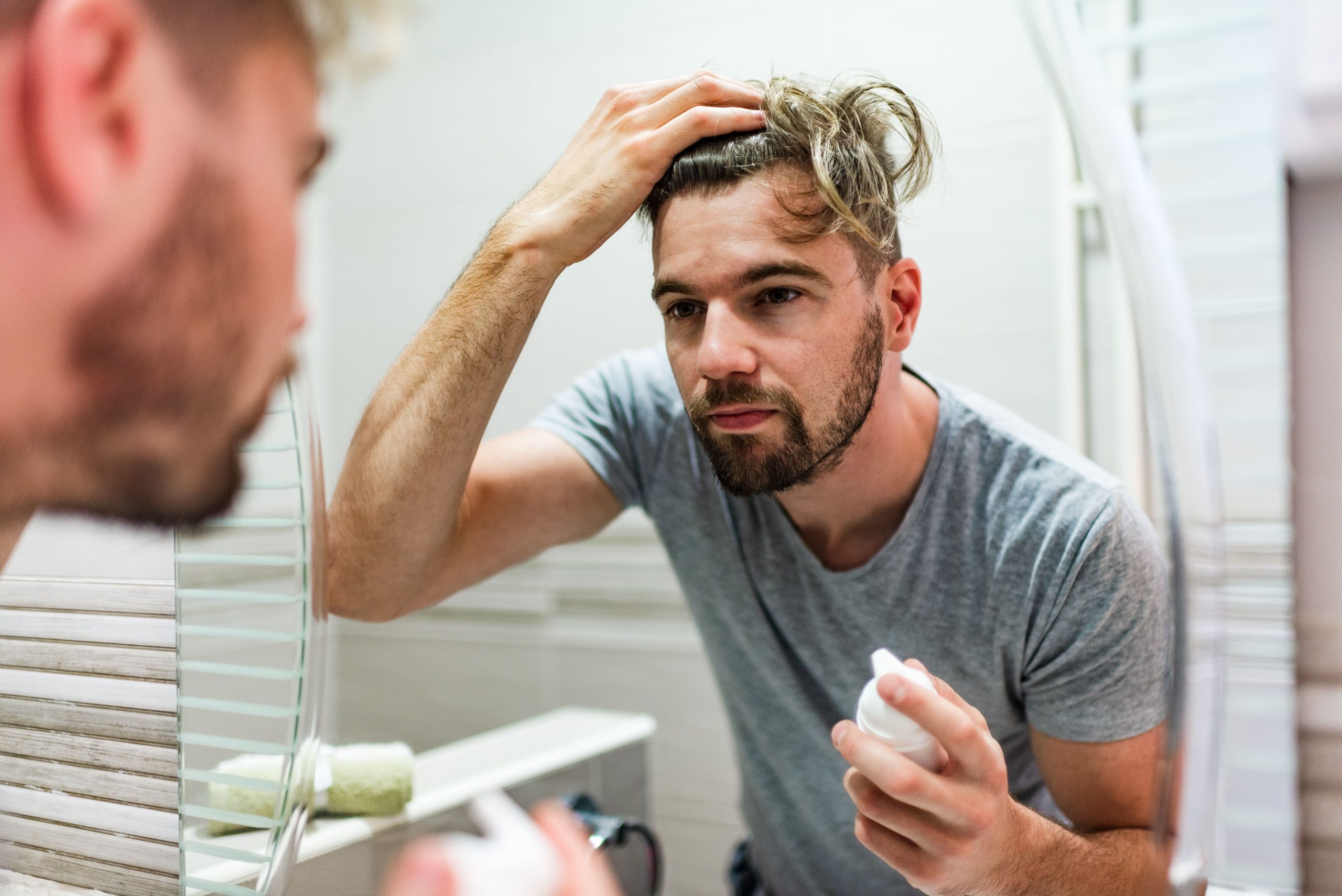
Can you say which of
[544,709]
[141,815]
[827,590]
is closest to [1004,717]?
[827,590]

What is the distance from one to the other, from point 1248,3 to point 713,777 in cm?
99

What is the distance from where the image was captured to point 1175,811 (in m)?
0.33

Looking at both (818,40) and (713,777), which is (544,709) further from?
(818,40)

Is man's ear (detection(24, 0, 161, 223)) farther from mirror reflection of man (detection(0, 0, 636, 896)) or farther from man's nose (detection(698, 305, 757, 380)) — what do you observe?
man's nose (detection(698, 305, 757, 380))

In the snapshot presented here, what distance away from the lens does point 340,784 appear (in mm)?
470

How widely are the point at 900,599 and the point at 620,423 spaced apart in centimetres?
27

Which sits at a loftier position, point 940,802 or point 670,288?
point 670,288

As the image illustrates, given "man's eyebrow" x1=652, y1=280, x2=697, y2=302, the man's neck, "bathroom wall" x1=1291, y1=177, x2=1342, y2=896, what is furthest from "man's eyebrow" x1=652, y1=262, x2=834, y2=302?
"bathroom wall" x1=1291, y1=177, x2=1342, y2=896

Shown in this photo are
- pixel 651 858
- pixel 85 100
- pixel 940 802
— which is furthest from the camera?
pixel 651 858

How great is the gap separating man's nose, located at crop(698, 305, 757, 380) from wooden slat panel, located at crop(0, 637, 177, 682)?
247 mm

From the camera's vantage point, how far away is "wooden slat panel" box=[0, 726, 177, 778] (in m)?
0.25

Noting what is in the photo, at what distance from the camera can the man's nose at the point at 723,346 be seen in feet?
1.45

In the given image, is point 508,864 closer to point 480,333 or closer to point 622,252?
point 480,333

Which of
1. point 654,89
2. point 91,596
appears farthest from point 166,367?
point 654,89
